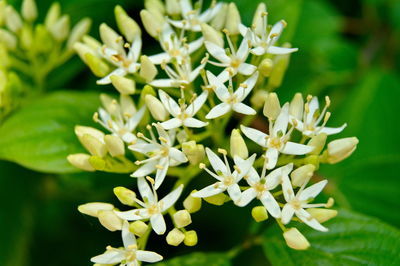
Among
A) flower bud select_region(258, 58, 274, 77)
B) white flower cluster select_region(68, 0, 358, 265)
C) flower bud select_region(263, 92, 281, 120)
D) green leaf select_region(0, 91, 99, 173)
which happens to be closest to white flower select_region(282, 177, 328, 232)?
white flower cluster select_region(68, 0, 358, 265)

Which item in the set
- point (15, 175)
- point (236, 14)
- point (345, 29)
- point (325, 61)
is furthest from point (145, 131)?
point (345, 29)

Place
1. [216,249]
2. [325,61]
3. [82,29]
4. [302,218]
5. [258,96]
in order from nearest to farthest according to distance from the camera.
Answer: [302,218], [258,96], [82,29], [216,249], [325,61]

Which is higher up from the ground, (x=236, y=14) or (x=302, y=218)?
(x=236, y=14)

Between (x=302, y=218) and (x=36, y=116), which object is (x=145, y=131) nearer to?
(x=36, y=116)

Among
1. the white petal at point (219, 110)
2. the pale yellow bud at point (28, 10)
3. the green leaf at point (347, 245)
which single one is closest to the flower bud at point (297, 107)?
the white petal at point (219, 110)

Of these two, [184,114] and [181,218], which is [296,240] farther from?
[184,114]

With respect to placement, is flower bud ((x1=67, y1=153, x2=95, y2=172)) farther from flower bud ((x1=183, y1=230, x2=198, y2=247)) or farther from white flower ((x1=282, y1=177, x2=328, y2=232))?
white flower ((x1=282, y1=177, x2=328, y2=232))
